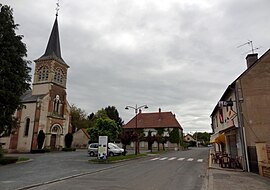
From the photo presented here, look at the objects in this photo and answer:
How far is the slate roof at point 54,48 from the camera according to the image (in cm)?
4535

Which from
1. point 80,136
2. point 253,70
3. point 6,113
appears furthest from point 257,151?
point 80,136

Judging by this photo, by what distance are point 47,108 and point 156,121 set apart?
2881 centimetres

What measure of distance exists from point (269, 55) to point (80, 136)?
45.3m

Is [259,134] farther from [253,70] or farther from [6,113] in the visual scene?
[6,113]

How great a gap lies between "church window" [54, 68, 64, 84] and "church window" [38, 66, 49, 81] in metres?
1.57

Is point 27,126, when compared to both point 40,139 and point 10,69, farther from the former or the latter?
point 10,69

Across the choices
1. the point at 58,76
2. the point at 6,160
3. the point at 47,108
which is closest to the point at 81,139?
the point at 47,108

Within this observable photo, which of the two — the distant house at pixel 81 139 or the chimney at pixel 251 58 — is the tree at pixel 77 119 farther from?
the chimney at pixel 251 58

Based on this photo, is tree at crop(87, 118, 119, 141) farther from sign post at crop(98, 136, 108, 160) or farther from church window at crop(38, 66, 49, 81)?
sign post at crop(98, 136, 108, 160)

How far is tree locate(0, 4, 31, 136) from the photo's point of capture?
20078 mm

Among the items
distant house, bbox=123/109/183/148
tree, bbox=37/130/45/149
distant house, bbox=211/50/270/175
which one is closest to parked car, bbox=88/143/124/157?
tree, bbox=37/130/45/149

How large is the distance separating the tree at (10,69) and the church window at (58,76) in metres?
23.0

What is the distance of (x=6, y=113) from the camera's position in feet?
67.4

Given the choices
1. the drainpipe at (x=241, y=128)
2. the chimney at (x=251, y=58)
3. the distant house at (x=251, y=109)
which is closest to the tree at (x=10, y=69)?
the distant house at (x=251, y=109)
